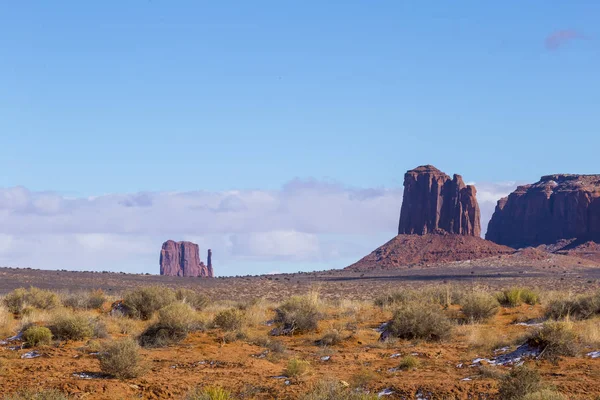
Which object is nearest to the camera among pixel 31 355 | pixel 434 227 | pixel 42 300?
pixel 31 355

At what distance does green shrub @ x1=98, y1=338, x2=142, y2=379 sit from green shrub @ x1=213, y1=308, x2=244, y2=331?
23.4 feet

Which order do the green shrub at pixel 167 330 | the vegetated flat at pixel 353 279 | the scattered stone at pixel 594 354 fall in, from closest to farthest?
1. the scattered stone at pixel 594 354
2. the green shrub at pixel 167 330
3. the vegetated flat at pixel 353 279

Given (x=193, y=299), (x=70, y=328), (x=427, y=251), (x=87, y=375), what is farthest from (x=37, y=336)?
(x=427, y=251)

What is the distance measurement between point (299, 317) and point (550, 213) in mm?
154919

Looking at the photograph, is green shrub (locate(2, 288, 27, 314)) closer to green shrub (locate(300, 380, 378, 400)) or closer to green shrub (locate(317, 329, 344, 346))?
green shrub (locate(317, 329, 344, 346))

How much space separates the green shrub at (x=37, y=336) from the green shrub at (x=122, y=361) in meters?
4.88

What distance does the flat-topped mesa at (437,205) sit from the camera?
14750cm

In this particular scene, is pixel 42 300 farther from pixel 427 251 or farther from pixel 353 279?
pixel 427 251

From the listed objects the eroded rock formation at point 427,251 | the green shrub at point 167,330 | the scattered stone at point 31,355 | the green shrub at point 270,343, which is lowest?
the green shrub at point 270,343

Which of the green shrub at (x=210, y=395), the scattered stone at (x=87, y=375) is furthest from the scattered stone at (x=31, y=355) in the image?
the green shrub at (x=210, y=395)

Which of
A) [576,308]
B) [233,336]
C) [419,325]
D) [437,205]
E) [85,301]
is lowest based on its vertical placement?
[233,336]

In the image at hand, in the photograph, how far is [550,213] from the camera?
170m

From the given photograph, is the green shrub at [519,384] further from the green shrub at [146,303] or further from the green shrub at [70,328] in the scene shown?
the green shrub at [146,303]

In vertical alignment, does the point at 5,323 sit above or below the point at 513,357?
above
